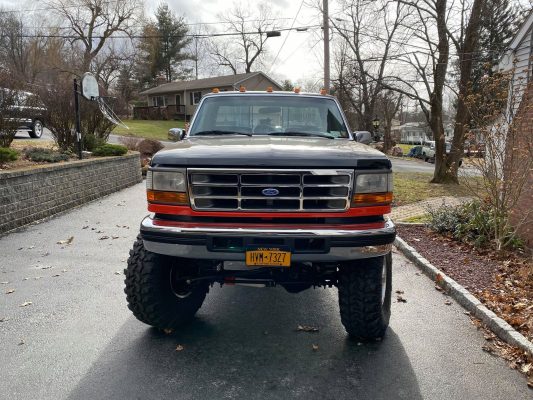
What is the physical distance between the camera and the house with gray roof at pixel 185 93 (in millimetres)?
45969

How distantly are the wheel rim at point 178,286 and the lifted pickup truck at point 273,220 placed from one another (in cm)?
20

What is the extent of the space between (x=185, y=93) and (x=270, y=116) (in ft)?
153

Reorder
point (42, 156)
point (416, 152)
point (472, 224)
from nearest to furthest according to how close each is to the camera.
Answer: point (472, 224)
point (42, 156)
point (416, 152)

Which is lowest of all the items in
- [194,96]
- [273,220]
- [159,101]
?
[273,220]

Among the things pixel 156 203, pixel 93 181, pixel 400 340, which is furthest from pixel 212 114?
pixel 93 181

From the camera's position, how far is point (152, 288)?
343cm

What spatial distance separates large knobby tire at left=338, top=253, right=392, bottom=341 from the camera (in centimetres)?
329

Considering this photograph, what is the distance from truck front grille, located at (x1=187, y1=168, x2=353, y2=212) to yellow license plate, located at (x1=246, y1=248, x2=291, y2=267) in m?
0.31

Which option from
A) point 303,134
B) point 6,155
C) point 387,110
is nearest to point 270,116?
point 303,134

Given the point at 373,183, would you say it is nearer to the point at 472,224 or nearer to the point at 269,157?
the point at 269,157

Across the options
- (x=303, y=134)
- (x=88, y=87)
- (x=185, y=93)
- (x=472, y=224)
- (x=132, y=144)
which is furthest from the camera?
(x=185, y=93)

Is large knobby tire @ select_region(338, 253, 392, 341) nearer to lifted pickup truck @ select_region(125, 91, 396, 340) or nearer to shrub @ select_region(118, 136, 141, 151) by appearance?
lifted pickup truck @ select_region(125, 91, 396, 340)

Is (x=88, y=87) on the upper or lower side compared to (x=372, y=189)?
upper

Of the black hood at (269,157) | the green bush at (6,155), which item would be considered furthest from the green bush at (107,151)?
the black hood at (269,157)
